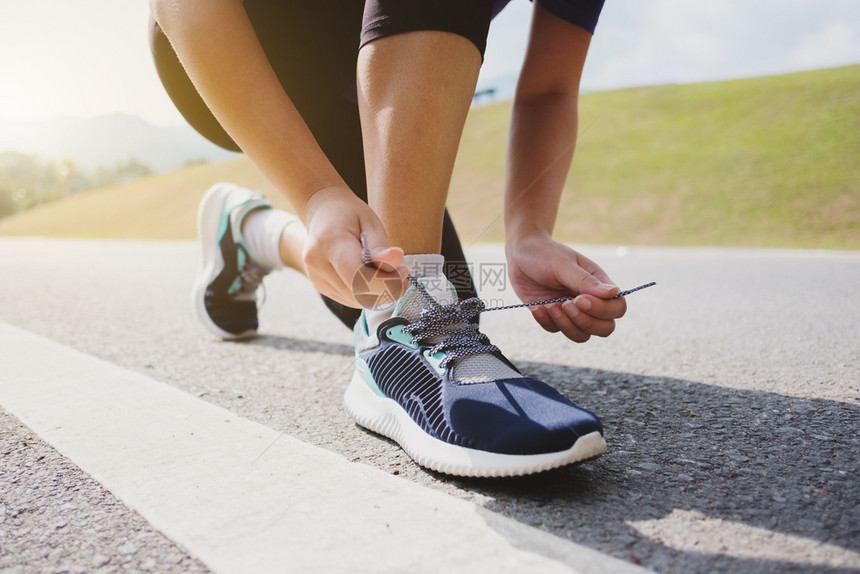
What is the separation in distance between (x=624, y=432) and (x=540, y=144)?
0.72 meters

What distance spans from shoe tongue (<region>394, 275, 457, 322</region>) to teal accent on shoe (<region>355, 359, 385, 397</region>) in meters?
0.13

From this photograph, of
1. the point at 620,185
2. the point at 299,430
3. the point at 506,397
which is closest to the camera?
the point at 506,397

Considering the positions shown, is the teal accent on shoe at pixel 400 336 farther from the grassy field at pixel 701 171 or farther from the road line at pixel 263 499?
the grassy field at pixel 701 171

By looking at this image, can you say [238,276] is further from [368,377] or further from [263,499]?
[263,499]

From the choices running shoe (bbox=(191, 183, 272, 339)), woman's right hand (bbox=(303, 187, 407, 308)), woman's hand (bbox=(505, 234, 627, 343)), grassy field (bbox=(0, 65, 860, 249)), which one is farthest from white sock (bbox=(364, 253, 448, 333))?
grassy field (bbox=(0, 65, 860, 249))

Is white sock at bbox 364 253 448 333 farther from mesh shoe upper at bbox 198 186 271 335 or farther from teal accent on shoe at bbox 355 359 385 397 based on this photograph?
mesh shoe upper at bbox 198 186 271 335

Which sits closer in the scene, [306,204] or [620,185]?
[306,204]

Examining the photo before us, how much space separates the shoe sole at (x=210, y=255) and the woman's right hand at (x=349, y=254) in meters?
1.18

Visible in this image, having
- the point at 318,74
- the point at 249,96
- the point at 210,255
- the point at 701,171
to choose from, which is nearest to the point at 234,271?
the point at 210,255

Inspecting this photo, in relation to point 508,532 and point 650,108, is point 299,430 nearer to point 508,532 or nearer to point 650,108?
point 508,532

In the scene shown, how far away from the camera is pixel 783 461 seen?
939 mm

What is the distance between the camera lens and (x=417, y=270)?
41.4 inches

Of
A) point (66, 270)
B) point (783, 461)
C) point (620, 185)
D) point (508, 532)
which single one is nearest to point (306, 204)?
point (508, 532)

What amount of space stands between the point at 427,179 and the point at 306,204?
20cm
